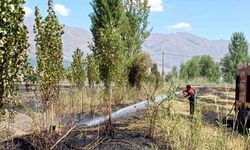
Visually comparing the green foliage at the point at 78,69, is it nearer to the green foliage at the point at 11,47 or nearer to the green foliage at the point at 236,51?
the green foliage at the point at 11,47

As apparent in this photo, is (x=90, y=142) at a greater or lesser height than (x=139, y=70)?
lesser

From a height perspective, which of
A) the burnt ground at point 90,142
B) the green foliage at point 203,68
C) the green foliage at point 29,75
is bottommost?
the burnt ground at point 90,142

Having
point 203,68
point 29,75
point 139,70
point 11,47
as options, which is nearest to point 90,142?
point 29,75

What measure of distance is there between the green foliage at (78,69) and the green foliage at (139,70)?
309 inches

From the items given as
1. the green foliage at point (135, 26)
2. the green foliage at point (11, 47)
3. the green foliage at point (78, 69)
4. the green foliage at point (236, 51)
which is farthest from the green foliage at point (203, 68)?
the green foliage at point (11, 47)

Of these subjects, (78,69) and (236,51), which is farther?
(236,51)

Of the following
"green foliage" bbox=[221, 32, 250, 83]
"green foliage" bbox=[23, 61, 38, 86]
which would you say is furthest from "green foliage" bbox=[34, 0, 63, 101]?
"green foliage" bbox=[221, 32, 250, 83]

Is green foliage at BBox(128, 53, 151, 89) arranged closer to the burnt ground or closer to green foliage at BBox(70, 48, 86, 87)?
green foliage at BBox(70, 48, 86, 87)

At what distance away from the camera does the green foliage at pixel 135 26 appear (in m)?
36.4

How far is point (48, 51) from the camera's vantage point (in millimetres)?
14125

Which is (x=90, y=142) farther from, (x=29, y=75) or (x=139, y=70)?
(x=139, y=70)

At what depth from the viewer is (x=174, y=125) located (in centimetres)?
1153

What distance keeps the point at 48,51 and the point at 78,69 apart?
1163 cm

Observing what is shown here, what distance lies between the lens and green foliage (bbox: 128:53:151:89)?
110 ft
